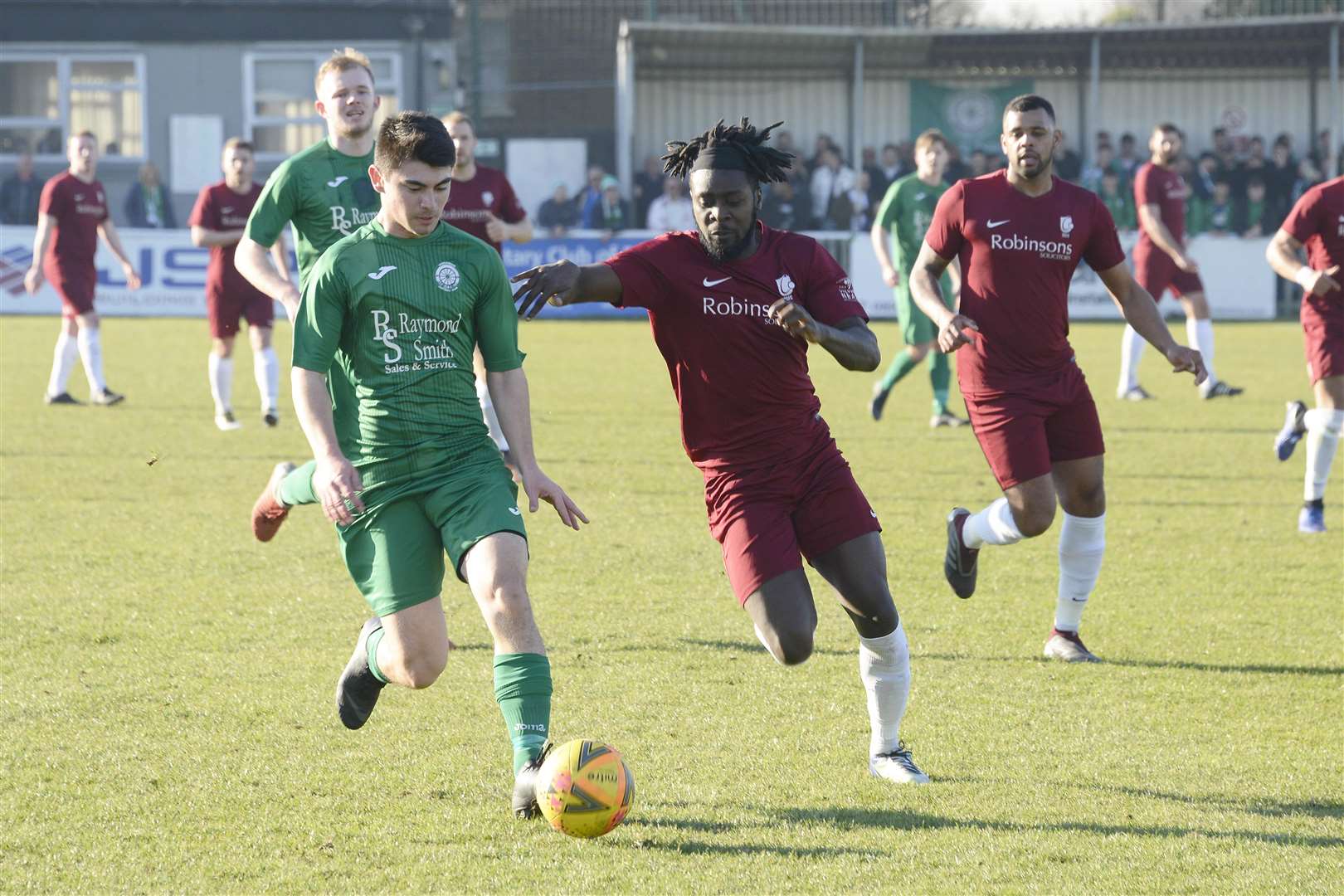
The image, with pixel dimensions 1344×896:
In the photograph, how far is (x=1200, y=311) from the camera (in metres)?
15.2

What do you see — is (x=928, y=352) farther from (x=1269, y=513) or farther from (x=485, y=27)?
(x=485, y=27)

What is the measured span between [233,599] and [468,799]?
3111mm

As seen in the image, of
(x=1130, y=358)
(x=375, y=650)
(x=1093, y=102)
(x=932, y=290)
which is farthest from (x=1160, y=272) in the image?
(x=1093, y=102)

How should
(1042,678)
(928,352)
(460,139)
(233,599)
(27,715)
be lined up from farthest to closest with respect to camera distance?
1. (928,352)
2. (460,139)
3. (233,599)
4. (1042,678)
5. (27,715)

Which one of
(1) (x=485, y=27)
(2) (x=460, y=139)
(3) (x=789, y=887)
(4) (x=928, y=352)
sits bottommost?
(3) (x=789, y=887)

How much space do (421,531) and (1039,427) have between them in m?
2.79

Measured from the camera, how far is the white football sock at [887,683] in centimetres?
511

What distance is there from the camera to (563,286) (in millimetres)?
4820

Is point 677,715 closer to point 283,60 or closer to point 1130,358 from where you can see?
point 1130,358

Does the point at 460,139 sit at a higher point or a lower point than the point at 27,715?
higher

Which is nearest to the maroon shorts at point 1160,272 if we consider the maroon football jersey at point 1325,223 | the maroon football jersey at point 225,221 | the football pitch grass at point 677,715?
the football pitch grass at point 677,715

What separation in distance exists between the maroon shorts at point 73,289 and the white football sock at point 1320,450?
10.6m

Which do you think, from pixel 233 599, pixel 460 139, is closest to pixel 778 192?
pixel 460 139

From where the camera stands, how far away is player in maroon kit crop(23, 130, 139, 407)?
1501 cm
